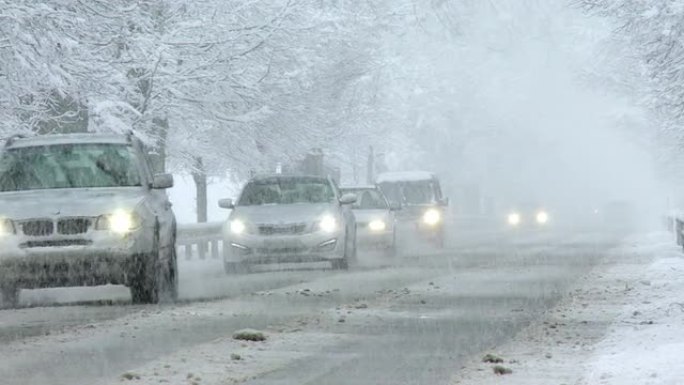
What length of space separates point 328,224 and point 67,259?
8200 millimetres

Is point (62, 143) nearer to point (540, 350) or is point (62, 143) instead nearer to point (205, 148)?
point (540, 350)

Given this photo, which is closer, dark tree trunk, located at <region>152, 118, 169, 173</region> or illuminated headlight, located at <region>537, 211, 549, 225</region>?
dark tree trunk, located at <region>152, 118, 169, 173</region>

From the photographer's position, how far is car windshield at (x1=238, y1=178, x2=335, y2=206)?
24.2 metres

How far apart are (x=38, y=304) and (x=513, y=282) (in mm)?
6532

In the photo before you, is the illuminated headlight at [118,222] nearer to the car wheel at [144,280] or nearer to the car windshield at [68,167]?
the car wheel at [144,280]

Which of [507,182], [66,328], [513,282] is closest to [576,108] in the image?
[507,182]

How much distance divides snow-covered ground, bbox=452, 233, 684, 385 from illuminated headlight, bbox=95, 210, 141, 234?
14.7 ft

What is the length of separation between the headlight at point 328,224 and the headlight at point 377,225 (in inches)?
267

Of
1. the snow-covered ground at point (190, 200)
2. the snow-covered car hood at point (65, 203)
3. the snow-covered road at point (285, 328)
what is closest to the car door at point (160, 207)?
the snow-covered car hood at point (65, 203)

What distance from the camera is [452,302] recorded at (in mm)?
15812

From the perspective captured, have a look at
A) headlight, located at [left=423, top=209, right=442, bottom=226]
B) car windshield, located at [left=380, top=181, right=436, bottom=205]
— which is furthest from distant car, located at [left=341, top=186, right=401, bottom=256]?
car windshield, located at [left=380, top=181, right=436, bottom=205]

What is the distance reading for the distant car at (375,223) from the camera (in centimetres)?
2966

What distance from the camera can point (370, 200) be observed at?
30781 millimetres

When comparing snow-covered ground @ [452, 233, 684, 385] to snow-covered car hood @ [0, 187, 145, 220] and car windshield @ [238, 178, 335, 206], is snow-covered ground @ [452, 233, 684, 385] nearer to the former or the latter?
snow-covered car hood @ [0, 187, 145, 220]
